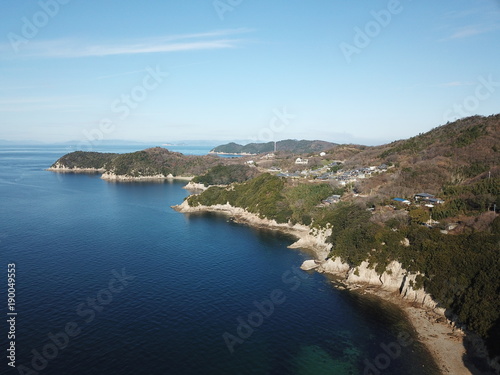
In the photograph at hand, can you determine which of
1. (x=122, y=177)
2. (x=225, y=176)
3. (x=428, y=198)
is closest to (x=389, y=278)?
(x=428, y=198)

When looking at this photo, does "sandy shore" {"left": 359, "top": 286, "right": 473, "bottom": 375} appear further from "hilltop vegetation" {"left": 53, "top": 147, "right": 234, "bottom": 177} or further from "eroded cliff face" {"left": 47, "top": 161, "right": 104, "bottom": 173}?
"eroded cliff face" {"left": 47, "top": 161, "right": 104, "bottom": 173}

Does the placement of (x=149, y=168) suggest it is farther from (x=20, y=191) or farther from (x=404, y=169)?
(x=404, y=169)

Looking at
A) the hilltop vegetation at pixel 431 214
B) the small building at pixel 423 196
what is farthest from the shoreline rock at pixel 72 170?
the small building at pixel 423 196

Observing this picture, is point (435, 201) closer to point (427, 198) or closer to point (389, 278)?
point (427, 198)

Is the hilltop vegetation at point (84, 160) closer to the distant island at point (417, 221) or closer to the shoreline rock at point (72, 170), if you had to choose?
the shoreline rock at point (72, 170)

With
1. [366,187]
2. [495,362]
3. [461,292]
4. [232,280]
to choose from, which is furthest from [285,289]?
[366,187]
